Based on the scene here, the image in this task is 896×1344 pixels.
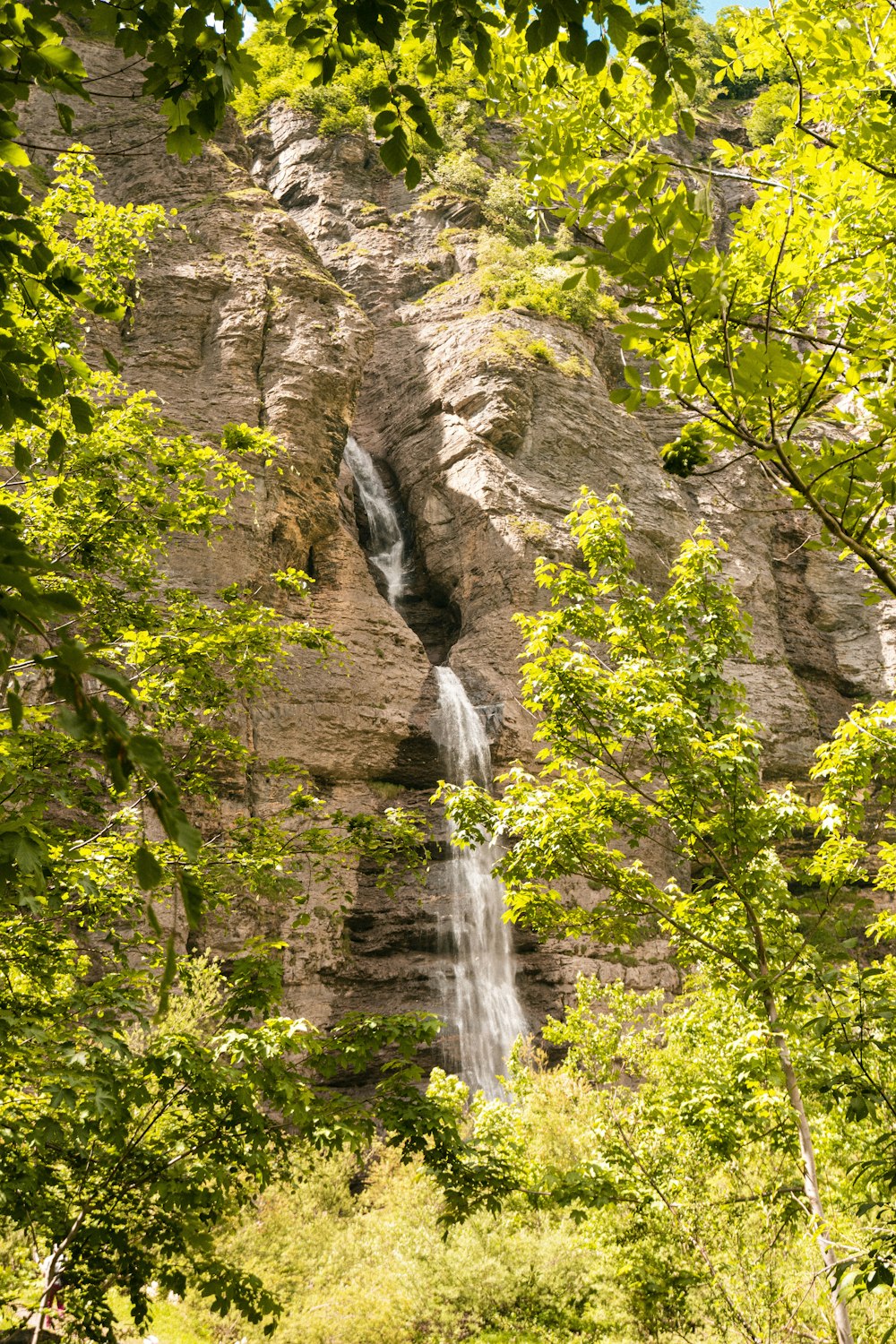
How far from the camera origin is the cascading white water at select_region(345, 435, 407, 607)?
28375mm

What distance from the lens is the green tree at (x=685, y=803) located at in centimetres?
684

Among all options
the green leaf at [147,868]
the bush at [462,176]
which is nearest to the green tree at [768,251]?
the green leaf at [147,868]

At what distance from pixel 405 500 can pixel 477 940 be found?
14.3m

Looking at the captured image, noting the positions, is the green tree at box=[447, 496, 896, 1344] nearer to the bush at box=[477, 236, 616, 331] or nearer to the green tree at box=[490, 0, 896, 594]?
the green tree at box=[490, 0, 896, 594]

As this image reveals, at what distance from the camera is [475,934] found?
2077 cm

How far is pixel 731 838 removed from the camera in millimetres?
7176

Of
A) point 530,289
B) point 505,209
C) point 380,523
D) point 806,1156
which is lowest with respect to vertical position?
point 806,1156

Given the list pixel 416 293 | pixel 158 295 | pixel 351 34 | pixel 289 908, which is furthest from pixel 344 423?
pixel 351 34

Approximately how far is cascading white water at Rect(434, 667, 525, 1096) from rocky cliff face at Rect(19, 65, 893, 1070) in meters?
0.37

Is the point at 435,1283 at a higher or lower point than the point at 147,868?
lower

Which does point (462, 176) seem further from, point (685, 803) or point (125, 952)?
point (125, 952)

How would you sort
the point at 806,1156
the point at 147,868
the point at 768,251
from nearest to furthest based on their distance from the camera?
1. the point at 147,868
2. the point at 768,251
3. the point at 806,1156

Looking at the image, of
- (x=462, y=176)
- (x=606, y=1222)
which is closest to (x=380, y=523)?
(x=462, y=176)

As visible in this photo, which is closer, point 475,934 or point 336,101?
point 475,934
